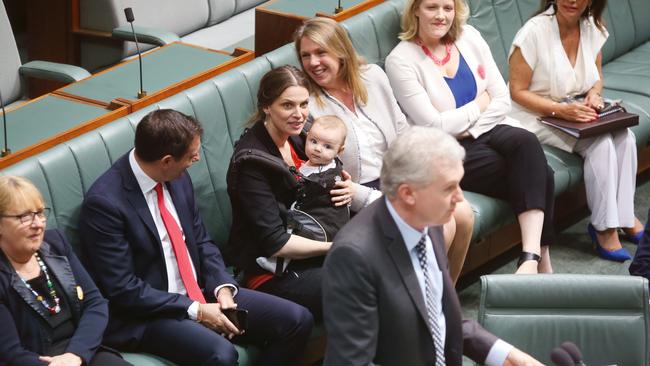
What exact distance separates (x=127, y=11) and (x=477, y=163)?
4.54 feet

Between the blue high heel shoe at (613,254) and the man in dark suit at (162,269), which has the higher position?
the man in dark suit at (162,269)

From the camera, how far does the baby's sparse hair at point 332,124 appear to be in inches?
143

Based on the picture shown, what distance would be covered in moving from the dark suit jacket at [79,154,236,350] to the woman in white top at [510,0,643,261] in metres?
1.84

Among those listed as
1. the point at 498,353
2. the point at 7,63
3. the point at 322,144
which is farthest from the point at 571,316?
the point at 7,63

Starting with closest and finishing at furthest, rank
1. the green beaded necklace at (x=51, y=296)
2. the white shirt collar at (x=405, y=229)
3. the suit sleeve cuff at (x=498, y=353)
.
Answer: the white shirt collar at (x=405, y=229)
the suit sleeve cuff at (x=498, y=353)
the green beaded necklace at (x=51, y=296)

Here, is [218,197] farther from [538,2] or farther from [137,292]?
[538,2]

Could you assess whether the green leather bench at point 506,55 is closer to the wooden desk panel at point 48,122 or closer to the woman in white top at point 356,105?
the woman in white top at point 356,105

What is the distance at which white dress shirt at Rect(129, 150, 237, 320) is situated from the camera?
3303 mm

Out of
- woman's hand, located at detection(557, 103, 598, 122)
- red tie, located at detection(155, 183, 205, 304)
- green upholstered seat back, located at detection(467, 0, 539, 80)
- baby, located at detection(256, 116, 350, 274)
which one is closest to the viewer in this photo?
red tie, located at detection(155, 183, 205, 304)

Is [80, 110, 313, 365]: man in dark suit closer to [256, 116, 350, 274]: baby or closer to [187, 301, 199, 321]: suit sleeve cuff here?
[187, 301, 199, 321]: suit sleeve cuff

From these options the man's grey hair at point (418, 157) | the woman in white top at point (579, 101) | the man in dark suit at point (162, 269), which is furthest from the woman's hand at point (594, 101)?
the man's grey hair at point (418, 157)

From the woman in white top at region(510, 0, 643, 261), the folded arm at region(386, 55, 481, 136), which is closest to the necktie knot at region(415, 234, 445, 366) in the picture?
the folded arm at region(386, 55, 481, 136)

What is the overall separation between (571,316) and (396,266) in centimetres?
69

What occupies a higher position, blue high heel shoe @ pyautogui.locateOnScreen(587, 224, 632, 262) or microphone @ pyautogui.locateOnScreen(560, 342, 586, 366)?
microphone @ pyautogui.locateOnScreen(560, 342, 586, 366)
